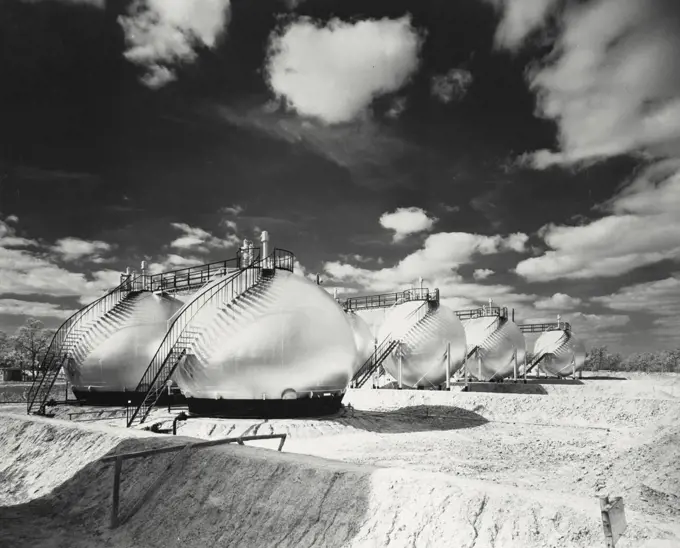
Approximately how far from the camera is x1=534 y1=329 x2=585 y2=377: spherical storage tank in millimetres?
45594

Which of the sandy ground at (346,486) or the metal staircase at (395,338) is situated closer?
the sandy ground at (346,486)

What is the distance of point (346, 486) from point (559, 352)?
42506mm

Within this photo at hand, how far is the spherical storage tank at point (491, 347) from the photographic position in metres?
37.7

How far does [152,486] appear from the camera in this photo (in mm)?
9234

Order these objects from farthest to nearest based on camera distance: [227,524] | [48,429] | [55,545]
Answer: [48,429] < [55,545] < [227,524]

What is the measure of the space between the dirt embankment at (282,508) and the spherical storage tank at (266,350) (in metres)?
5.27

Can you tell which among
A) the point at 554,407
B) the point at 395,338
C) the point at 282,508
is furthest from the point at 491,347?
the point at 282,508

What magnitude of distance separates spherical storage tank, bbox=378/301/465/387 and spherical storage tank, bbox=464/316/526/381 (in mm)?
6561

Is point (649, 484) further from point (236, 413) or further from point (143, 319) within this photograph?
point (143, 319)

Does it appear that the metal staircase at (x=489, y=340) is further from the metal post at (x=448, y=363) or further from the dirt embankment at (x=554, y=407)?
the dirt embankment at (x=554, y=407)

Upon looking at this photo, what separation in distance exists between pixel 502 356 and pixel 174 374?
26326 millimetres

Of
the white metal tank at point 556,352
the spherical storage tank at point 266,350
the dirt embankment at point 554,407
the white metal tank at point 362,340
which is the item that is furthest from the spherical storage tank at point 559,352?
the spherical storage tank at point 266,350

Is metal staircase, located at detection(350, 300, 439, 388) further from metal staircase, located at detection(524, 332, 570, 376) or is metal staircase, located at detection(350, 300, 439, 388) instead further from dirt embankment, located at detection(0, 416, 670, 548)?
dirt embankment, located at detection(0, 416, 670, 548)

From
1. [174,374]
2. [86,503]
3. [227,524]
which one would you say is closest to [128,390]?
[174,374]
